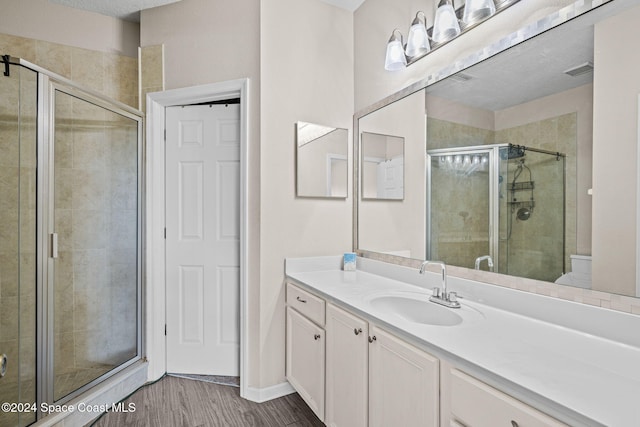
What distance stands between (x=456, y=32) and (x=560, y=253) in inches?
44.1

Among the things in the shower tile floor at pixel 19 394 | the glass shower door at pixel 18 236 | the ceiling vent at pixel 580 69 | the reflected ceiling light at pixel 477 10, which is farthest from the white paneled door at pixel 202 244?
the ceiling vent at pixel 580 69

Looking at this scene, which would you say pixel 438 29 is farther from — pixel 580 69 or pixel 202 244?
pixel 202 244

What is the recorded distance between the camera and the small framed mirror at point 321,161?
2.11 m

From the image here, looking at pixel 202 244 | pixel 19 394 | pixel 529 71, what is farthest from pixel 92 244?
pixel 529 71

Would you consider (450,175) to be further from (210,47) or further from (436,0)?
(210,47)

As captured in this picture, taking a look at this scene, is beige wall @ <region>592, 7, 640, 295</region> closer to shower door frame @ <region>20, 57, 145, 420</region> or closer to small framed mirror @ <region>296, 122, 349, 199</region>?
small framed mirror @ <region>296, 122, 349, 199</region>

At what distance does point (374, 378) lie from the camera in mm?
1269

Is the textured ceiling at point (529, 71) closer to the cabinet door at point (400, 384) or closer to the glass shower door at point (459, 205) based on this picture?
the glass shower door at point (459, 205)

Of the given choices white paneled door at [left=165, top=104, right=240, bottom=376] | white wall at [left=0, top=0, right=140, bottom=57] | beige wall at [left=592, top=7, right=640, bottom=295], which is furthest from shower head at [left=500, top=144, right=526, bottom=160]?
white wall at [left=0, top=0, right=140, bottom=57]

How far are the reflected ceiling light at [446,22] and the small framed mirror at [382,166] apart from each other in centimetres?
58

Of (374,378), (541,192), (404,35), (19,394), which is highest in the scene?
(404,35)

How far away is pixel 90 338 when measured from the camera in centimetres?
204

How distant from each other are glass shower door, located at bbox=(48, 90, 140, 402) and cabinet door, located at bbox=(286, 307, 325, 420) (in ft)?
3.81

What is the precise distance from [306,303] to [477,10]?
66.5 inches
